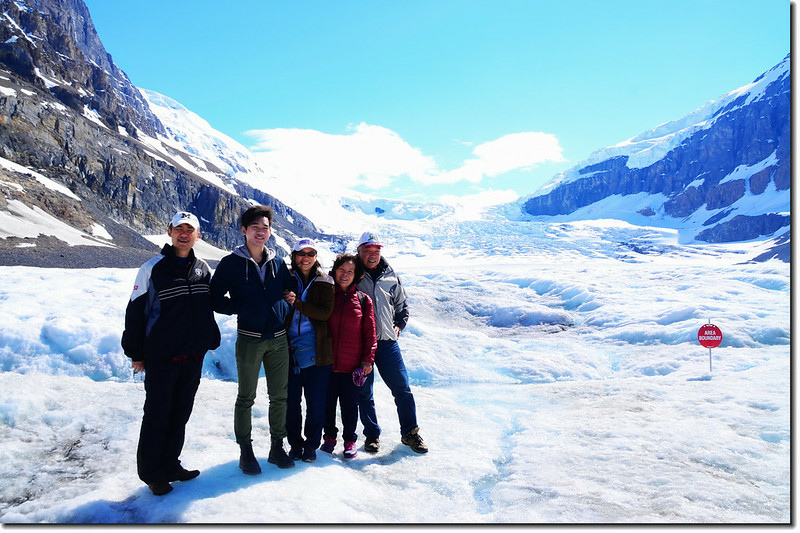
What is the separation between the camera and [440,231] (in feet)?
433

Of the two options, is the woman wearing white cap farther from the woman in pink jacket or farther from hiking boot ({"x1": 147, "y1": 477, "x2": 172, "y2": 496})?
hiking boot ({"x1": 147, "y1": 477, "x2": 172, "y2": 496})

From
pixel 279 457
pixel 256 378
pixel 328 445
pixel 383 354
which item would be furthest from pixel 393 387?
pixel 256 378

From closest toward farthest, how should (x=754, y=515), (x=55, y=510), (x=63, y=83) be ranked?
1. (x=55, y=510)
2. (x=754, y=515)
3. (x=63, y=83)

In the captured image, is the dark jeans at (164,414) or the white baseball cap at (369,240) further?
the white baseball cap at (369,240)

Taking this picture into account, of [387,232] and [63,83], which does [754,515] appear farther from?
[387,232]

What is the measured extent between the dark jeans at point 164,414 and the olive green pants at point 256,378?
369mm

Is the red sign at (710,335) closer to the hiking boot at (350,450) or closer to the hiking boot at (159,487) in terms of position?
the hiking boot at (350,450)

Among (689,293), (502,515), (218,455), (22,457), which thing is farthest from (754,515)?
(689,293)

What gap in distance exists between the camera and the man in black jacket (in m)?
3.27

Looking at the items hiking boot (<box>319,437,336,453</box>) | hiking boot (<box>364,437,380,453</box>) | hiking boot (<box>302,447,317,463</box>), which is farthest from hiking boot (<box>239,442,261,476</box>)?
hiking boot (<box>364,437,380,453</box>)

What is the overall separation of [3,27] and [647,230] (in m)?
161

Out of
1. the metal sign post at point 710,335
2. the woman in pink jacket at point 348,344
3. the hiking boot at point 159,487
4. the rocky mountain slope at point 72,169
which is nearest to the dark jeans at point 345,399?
the woman in pink jacket at point 348,344

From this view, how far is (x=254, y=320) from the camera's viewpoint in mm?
3654

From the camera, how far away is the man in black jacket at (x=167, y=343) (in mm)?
3268
